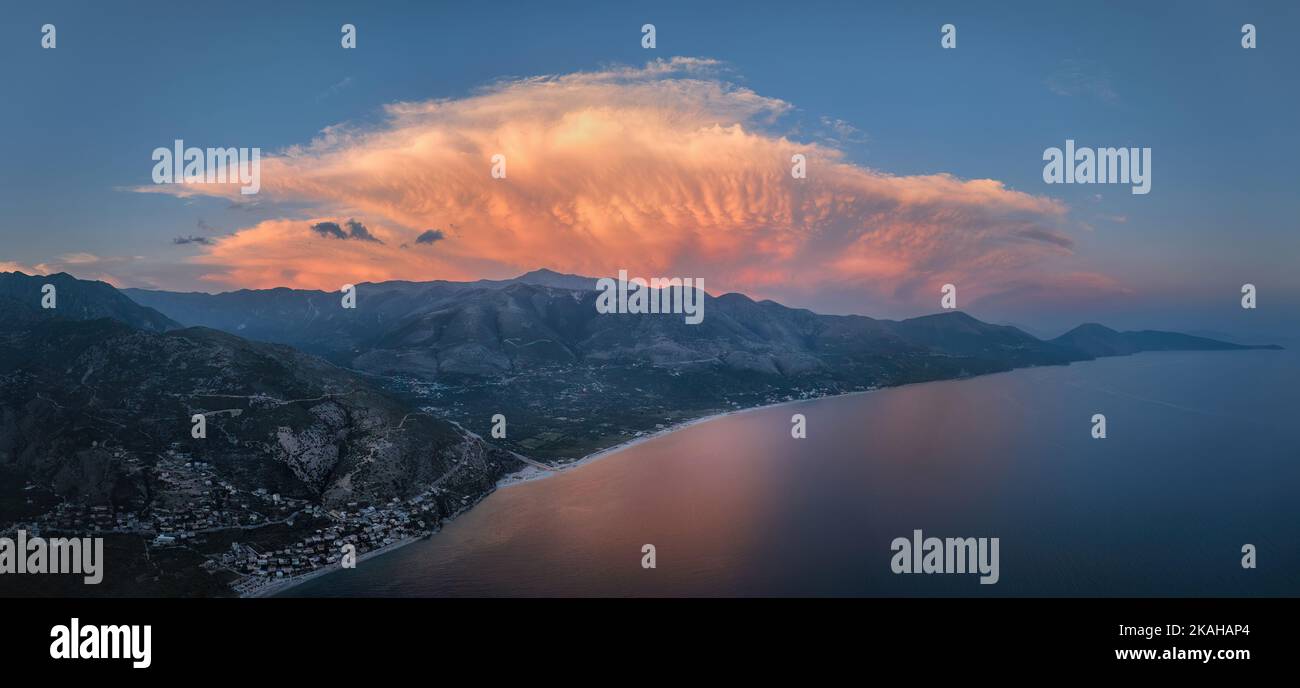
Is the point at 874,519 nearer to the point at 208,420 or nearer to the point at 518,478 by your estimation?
the point at 518,478

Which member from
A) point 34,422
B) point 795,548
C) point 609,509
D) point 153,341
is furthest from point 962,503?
point 153,341

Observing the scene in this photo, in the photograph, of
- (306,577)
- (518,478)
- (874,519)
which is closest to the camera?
(306,577)

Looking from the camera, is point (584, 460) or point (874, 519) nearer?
point (874, 519)

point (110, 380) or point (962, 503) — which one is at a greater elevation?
point (110, 380)

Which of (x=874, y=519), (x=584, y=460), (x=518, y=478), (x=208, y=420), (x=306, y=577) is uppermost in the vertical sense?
(x=208, y=420)

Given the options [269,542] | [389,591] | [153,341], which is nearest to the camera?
[389,591]

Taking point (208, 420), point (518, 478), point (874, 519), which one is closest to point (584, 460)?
point (518, 478)

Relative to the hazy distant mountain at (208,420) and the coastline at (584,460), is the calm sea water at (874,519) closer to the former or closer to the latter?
the coastline at (584,460)
